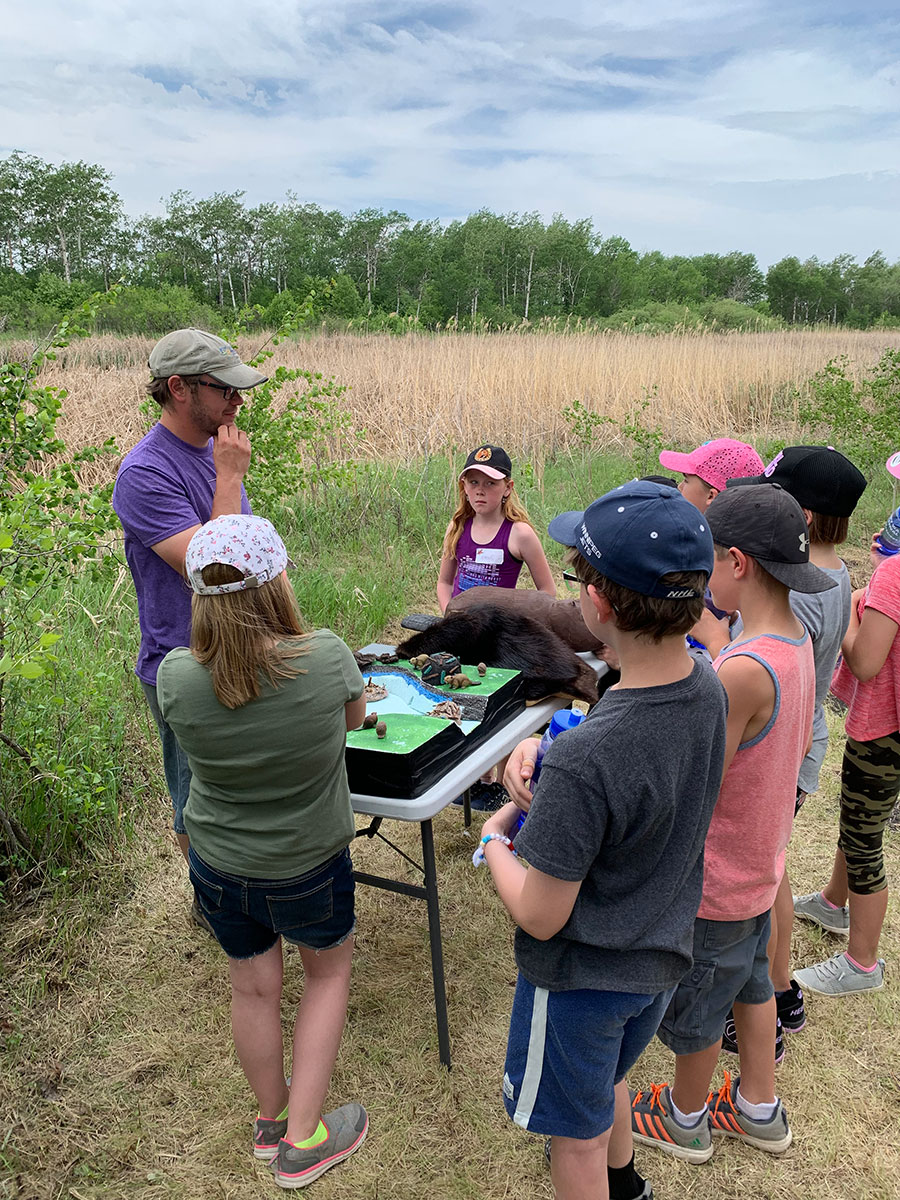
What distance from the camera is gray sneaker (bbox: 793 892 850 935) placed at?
2.70 metres

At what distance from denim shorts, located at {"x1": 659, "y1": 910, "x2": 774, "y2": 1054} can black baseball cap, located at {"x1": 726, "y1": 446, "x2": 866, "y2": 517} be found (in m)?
A: 1.00

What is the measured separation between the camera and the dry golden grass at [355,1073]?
1.90m

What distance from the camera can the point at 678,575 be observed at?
1.13 m

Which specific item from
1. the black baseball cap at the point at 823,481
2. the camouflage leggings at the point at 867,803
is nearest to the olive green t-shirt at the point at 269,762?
the black baseball cap at the point at 823,481

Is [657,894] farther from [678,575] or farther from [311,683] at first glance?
[311,683]

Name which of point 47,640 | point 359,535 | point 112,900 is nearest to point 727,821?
point 47,640

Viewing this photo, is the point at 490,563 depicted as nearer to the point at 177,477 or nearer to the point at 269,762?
the point at 177,477

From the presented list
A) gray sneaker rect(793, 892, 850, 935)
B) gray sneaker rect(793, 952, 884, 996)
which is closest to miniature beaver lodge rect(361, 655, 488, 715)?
gray sneaker rect(793, 952, 884, 996)

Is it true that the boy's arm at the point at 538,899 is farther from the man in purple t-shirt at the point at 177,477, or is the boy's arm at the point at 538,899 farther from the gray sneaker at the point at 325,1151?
the man in purple t-shirt at the point at 177,477

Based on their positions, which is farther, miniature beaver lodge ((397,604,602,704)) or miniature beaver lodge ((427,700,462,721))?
miniature beaver lodge ((397,604,602,704))

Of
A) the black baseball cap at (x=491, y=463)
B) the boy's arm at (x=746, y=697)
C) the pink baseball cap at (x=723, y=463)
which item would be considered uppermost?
the pink baseball cap at (x=723, y=463)

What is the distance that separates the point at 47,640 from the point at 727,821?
1.69 meters

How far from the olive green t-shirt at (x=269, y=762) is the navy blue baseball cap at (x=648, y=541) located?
676 millimetres

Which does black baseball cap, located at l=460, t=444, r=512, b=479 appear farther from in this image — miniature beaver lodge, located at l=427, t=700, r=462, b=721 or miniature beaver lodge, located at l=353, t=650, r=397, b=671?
miniature beaver lodge, located at l=427, t=700, r=462, b=721
